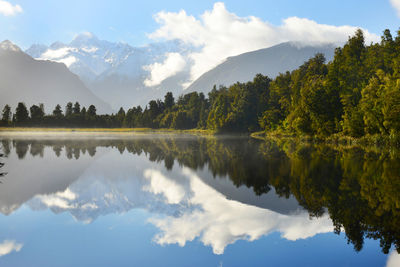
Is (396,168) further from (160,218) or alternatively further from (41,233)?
(41,233)

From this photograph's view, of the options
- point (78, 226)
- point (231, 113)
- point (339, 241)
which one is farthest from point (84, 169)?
point (231, 113)

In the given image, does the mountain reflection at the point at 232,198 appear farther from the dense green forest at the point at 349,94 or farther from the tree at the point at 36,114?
the tree at the point at 36,114

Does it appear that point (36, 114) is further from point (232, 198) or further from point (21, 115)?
point (232, 198)

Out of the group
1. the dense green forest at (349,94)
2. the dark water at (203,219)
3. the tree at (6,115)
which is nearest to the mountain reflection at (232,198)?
Answer: the dark water at (203,219)

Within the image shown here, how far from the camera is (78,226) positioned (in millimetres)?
13227

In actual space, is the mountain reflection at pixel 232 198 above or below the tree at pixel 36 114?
below

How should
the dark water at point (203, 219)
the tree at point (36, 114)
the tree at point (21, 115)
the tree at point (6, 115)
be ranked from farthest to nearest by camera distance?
the tree at point (36, 114), the tree at point (21, 115), the tree at point (6, 115), the dark water at point (203, 219)

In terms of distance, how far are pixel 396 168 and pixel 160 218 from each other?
20202mm

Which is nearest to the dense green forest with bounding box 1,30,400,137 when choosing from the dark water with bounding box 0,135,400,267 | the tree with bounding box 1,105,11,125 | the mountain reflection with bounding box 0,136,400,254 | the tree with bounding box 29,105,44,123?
the mountain reflection with bounding box 0,136,400,254

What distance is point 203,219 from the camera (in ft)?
46.4

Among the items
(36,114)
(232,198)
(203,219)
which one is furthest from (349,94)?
(36,114)

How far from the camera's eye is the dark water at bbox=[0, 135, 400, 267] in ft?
33.9

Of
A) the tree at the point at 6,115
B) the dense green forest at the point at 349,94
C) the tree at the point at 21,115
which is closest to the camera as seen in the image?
the dense green forest at the point at 349,94

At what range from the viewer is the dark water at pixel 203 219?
33.9ft
